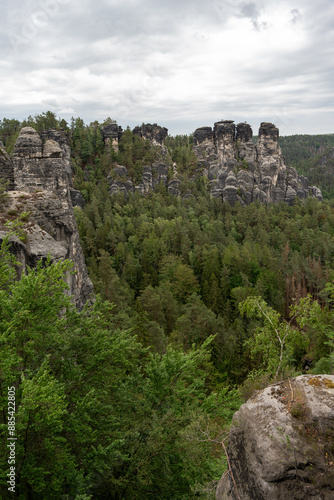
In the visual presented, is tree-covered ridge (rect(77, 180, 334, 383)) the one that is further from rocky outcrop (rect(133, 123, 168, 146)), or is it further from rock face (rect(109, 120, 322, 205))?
rocky outcrop (rect(133, 123, 168, 146))

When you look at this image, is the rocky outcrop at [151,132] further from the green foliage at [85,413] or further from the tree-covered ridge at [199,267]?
the green foliage at [85,413]

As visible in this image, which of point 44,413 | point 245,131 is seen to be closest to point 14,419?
point 44,413

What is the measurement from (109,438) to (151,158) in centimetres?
8310

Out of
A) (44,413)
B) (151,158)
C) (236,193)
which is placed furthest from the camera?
(151,158)

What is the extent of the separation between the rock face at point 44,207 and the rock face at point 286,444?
7766 mm

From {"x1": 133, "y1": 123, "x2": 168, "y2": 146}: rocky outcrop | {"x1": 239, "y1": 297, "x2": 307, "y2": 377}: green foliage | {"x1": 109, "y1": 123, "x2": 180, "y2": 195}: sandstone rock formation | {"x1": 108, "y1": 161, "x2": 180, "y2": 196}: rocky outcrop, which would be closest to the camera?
{"x1": 239, "y1": 297, "x2": 307, "y2": 377}: green foliage

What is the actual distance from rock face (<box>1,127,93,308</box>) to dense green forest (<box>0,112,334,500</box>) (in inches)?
85.8

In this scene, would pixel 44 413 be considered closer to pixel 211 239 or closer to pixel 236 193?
pixel 211 239

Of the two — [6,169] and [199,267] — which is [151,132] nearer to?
[199,267]

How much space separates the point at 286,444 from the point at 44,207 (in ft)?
46.1

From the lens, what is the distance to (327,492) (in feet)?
13.1

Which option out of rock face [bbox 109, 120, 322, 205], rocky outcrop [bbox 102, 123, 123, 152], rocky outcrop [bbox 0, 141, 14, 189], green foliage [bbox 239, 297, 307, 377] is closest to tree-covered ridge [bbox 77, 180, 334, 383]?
rock face [bbox 109, 120, 322, 205]

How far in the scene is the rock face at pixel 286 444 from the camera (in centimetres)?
409

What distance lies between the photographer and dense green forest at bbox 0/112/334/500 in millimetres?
6609
